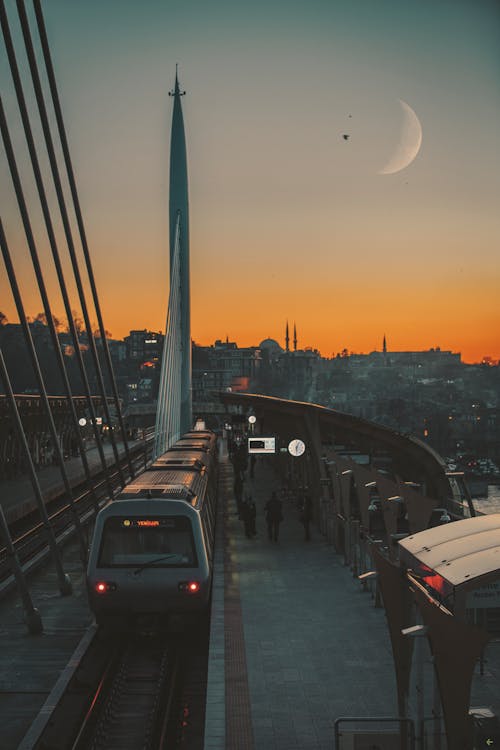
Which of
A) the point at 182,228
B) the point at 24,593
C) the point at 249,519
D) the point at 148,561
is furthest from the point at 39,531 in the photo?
the point at 182,228

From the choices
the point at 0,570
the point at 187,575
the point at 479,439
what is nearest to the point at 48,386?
the point at 479,439

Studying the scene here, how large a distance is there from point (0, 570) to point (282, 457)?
865 inches

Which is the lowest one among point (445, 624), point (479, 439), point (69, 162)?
point (479, 439)

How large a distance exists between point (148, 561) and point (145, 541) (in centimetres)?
31

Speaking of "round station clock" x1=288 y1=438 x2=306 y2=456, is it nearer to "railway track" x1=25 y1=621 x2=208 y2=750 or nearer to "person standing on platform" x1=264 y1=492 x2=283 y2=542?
"person standing on platform" x1=264 y1=492 x2=283 y2=542

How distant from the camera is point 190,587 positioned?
12203mm

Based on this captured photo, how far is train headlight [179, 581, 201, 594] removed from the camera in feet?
40.0

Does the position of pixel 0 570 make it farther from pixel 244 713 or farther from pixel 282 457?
pixel 282 457

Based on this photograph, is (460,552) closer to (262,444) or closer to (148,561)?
(148,561)

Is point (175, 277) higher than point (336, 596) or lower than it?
higher

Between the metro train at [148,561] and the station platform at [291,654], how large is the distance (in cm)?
82

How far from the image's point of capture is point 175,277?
46531 mm

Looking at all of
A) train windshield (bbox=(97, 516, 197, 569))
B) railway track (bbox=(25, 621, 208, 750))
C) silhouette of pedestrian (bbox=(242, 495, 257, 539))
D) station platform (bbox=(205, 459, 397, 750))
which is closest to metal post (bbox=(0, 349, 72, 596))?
train windshield (bbox=(97, 516, 197, 569))

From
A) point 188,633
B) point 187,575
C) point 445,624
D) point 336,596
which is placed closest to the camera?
point 445,624
